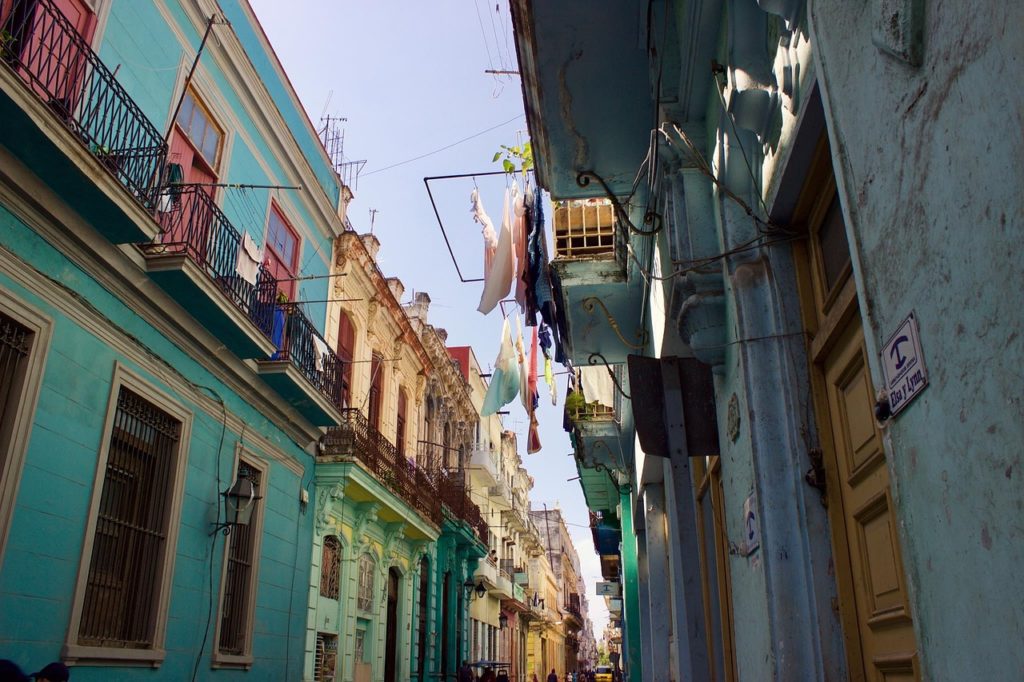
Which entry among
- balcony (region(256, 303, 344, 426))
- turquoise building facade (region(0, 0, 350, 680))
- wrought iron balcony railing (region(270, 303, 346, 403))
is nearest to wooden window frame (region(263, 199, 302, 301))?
turquoise building facade (region(0, 0, 350, 680))

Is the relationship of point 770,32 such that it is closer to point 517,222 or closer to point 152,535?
point 517,222

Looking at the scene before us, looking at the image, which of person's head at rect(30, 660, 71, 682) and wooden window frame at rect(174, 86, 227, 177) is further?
wooden window frame at rect(174, 86, 227, 177)

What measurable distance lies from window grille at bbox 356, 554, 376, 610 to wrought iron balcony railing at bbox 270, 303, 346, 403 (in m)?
4.14

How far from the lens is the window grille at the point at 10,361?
20.8ft

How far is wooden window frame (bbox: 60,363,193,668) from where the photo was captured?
22.9 ft

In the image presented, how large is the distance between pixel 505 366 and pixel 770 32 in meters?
9.50

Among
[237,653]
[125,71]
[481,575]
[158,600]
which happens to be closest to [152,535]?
[158,600]

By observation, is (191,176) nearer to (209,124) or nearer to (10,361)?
(209,124)

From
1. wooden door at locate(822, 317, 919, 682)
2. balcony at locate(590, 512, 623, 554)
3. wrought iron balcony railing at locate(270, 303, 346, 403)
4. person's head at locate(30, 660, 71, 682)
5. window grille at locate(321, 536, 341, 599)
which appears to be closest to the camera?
wooden door at locate(822, 317, 919, 682)

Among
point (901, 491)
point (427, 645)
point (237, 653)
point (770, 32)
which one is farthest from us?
point (427, 645)

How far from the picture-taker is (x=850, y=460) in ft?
9.87

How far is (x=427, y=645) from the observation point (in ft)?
64.6

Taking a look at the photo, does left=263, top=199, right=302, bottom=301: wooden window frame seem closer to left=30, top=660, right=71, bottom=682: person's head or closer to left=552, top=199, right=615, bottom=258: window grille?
left=552, top=199, right=615, bottom=258: window grille

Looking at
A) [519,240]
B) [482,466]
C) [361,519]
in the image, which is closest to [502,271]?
[519,240]
